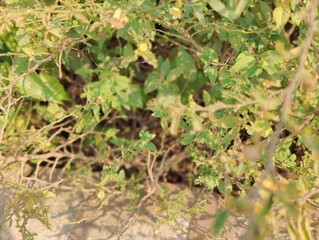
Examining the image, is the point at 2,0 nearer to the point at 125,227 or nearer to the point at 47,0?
the point at 47,0

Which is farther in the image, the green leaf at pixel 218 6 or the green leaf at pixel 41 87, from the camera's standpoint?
the green leaf at pixel 41 87

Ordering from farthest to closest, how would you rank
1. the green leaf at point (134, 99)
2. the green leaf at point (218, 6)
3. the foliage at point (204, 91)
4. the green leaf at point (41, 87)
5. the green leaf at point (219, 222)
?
the green leaf at point (134, 99) → the green leaf at point (41, 87) → the green leaf at point (218, 6) → the foliage at point (204, 91) → the green leaf at point (219, 222)

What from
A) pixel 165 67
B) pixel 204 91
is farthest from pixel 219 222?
pixel 165 67

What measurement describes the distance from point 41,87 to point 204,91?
573 millimetres

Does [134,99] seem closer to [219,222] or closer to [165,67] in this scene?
[165,67]

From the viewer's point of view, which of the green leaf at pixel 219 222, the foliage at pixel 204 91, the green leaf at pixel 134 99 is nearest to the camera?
the green leaf at pixel 219 222

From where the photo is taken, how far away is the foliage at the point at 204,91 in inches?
42.5

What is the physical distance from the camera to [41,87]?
5.70 feet

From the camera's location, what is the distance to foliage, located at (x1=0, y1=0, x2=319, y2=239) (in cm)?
108

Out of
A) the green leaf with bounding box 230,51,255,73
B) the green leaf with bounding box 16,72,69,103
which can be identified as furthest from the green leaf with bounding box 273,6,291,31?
the green leaf with bounding box 16,72,69,103

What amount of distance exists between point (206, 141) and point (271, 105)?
40 centimetres

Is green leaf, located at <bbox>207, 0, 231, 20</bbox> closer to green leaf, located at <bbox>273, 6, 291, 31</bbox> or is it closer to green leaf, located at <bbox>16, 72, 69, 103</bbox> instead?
green leaf, located at <bbox>273, 6, 291, 31</bbox>

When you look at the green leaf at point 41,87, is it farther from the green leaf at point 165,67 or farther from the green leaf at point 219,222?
the green leaf at point 219,222

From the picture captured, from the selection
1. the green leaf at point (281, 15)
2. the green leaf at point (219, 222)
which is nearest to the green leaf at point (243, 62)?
the green leaf at point (281, 15)
